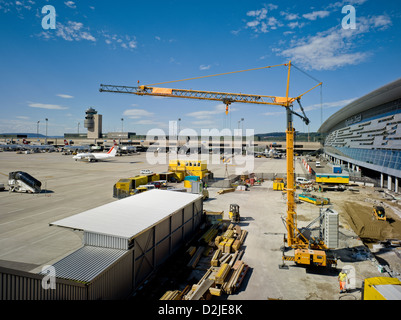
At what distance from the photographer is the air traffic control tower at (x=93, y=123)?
573 feet

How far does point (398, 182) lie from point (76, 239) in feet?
183

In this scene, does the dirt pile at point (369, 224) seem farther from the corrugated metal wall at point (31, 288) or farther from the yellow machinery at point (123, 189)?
the yellow machinery at point (123, 189)

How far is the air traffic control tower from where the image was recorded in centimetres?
17475

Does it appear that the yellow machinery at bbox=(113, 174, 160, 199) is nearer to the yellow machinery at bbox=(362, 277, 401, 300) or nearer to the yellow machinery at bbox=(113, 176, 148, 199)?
the yellow machinery at bbox=(113, 176, 148, 199)

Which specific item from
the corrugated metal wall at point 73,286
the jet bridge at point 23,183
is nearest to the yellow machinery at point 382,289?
the corrugated metal wall at point 73,286

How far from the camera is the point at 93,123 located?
178 metres

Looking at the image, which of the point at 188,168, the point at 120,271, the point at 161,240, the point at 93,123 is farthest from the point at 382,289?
the point at 93,123

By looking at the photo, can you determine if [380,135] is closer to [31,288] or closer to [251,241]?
[251,241]

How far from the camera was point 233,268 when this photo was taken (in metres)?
16.6

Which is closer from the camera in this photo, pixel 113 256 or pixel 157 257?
pixel 113 256

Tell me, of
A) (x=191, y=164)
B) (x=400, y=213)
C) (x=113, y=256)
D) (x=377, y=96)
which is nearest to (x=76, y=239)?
(x=113, y=256)

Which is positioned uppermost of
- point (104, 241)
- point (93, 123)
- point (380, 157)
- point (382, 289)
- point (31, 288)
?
point (93, 123)
